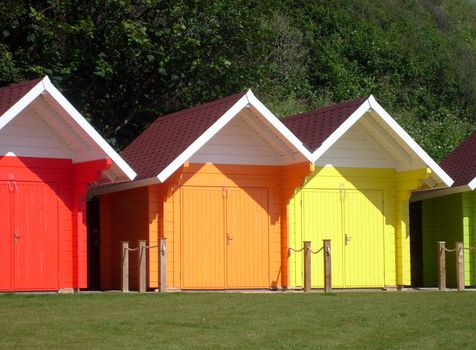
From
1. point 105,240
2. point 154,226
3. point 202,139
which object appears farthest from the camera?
point 105,240

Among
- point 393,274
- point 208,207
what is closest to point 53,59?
point 208,207

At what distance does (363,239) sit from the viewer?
25.3 meters

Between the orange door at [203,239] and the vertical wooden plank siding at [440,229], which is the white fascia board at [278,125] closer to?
the orange door at [203,239]

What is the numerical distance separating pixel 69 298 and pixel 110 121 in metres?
13.3

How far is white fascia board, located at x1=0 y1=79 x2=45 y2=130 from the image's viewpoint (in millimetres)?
20452

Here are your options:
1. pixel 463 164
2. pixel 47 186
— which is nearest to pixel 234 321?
pixel 47 186

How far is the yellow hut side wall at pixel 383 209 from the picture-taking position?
24.7 m

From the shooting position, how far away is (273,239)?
24.6 meters

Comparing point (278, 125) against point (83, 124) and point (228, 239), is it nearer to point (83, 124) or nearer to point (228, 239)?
point (228, 239)

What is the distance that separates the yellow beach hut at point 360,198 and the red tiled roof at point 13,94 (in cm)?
622

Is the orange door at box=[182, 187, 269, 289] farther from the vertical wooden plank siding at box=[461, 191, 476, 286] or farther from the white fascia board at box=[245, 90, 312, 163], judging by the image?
the vertical wooden plank siding at box=[461, 191, 476, 286]

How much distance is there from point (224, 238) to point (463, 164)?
21.4 ft

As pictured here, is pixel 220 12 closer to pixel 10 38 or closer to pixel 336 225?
pixel 10 38

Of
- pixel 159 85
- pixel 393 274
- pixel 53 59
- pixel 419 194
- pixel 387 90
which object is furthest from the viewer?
pixel 387 90
